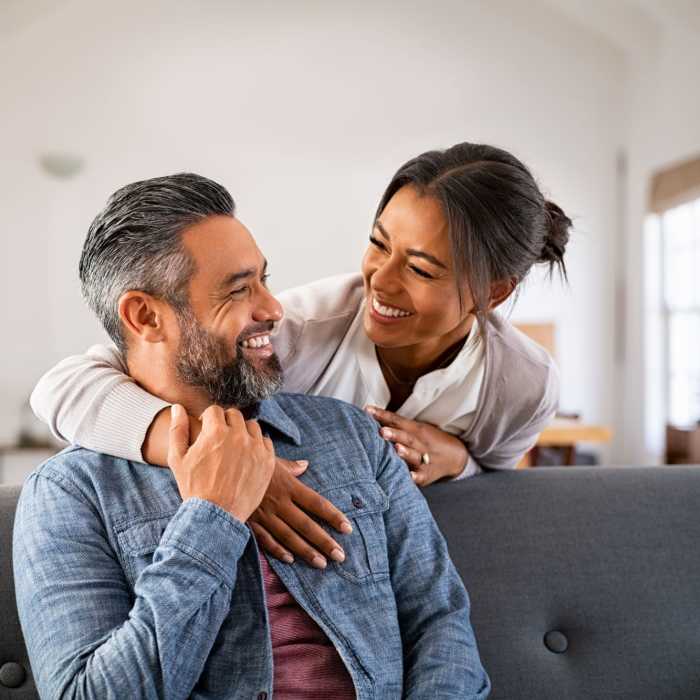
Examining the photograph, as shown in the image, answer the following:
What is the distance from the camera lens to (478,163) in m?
1.60

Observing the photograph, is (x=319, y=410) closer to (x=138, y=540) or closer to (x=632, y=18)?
(x=138, y=540)

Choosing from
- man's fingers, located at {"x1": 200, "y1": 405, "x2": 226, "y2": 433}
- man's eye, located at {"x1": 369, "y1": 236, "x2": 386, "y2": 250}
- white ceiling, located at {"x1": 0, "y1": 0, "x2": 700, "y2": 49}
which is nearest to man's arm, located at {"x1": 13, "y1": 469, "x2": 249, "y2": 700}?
man's fingers, located at {"x1": 200, "y1": 405, "x2": 226, "y2": 433}

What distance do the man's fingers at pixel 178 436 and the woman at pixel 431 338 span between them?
0.08 metres

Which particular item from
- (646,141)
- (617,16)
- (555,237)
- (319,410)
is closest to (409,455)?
(319,410)

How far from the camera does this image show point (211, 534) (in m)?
1.15

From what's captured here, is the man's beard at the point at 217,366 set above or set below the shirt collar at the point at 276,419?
above

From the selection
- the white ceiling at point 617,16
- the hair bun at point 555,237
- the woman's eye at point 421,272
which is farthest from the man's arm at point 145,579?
the white ceiling at point 617,16

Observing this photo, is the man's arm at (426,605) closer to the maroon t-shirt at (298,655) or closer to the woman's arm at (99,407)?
the maroon t-shirt at (298,655)

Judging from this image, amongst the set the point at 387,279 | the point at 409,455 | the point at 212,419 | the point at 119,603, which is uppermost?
the point at 387,279

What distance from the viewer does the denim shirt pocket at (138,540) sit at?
123 cm

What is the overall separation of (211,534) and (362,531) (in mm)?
294

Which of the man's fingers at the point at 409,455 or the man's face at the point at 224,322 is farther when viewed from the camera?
the man's fingers at the point at 409,455

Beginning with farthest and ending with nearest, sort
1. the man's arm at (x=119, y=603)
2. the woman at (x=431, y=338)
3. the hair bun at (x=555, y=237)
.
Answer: the hair bun at (x=555, y=237), the woman at (x=431, y=338), the man's arm at (x=119, y=603)

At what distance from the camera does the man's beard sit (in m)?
1.38
